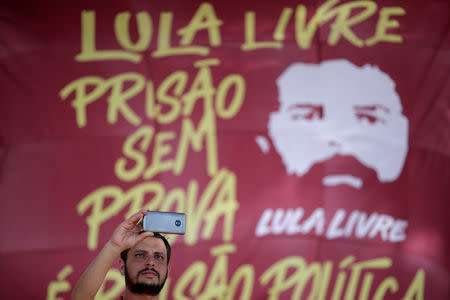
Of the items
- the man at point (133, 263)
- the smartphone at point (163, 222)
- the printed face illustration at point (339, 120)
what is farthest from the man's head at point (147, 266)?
the printed face illustration at point (339, 120)

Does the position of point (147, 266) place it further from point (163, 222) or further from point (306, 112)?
point (306, 112)

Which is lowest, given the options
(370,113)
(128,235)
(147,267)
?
(147,267)

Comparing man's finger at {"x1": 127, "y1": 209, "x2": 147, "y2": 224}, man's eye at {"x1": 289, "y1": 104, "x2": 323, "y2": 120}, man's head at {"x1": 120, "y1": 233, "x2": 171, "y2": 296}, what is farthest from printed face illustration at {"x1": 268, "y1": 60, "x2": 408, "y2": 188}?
man's finger at {"x1": 127, "y1": 209, "x2": 147, "y2": 224}

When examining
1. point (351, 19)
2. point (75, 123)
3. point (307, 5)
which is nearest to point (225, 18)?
point (307, 5)

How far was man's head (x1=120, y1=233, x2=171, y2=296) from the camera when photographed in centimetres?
159

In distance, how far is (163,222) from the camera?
151 cm

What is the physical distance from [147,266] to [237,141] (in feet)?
2.86

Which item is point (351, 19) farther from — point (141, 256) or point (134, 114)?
point (141, 256)

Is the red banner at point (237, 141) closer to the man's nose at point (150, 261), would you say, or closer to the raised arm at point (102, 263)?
the man's nose at point (150, 261)

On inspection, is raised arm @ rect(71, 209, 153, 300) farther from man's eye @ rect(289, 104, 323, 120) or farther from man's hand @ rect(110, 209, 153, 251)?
man's eye @ rect(289, 104, 323, 120)

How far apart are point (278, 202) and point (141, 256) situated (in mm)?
830

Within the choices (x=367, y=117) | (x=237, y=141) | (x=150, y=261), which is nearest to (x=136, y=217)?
(x=150, y=261)

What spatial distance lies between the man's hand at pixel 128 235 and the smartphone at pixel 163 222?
2 cm

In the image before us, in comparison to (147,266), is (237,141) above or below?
above
